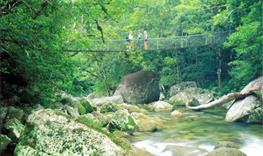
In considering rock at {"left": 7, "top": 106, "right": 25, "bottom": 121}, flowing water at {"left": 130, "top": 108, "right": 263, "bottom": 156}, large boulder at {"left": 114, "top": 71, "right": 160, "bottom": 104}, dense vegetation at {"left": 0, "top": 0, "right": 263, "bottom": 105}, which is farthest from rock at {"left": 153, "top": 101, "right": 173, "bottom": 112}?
rock at {"left": 7, "top": 106, "right": 25, "bottom": 121}

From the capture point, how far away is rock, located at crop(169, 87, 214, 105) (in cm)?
1939

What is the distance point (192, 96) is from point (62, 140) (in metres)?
15.6

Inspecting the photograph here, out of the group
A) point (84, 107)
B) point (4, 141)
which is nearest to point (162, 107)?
point (84, 107)

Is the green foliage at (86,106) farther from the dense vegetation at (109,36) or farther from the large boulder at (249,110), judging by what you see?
the large boulder at (249,110)

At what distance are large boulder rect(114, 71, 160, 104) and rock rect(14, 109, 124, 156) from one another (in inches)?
602

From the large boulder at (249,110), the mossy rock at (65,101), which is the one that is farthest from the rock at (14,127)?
the large boulder at (249,110)

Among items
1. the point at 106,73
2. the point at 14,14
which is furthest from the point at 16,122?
the point at 106,73

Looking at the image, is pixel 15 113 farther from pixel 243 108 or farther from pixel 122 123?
pixel 243 108

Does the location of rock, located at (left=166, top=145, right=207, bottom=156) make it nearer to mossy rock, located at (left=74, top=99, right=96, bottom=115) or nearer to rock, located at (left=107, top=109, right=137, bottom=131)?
rock, located at (left=107, top=109, right=137, bottom=131)

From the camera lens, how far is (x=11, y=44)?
630cm

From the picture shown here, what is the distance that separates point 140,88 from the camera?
2069 centimetres

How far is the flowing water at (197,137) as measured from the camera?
8.80m

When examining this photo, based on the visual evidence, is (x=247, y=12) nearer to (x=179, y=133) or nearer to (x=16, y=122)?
(x=179, y=133)

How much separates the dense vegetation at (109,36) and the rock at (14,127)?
96 centimetres
